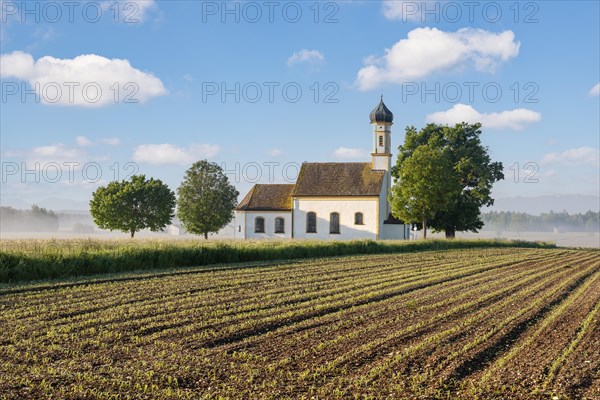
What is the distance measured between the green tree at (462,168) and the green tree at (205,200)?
16.2 meters

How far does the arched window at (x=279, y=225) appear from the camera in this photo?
185 feet

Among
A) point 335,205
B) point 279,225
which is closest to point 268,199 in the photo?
point 279,225

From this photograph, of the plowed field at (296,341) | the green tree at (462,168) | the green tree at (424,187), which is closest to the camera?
the plowed field at (296,341)

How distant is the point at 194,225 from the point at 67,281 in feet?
129

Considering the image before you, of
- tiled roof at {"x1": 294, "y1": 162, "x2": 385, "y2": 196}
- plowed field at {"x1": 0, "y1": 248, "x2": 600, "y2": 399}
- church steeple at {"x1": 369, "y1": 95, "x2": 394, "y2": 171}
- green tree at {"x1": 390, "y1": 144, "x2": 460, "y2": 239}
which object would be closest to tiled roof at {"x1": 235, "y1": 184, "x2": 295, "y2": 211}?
tiled roof at {"x1": 294, "y1": 162, "x2": 385, "y2": 196}

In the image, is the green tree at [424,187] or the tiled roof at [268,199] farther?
the tiled roof at [268,199]

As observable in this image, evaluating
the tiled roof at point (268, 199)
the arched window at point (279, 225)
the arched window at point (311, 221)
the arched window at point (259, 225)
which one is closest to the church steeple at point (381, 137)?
the arched window at point (311, 221)

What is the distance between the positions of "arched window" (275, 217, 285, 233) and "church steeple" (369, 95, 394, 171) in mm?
9875

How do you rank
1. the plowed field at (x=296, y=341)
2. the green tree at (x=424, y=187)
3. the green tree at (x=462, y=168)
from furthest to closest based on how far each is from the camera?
the green tree at (x=462, y=168), the green tree at (x=424, y=187), the plowed field at (x=296, y=341)

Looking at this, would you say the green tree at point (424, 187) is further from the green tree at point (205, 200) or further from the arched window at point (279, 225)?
the green tree at point (205, 200)

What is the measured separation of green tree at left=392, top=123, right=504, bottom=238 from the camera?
5469 centimetres

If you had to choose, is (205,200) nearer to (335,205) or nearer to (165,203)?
(165,203)

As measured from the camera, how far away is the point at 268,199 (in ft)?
189

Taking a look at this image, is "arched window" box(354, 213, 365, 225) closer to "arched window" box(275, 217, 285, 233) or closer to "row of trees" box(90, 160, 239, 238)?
"arched window" box(275, 217, 285, 233)
